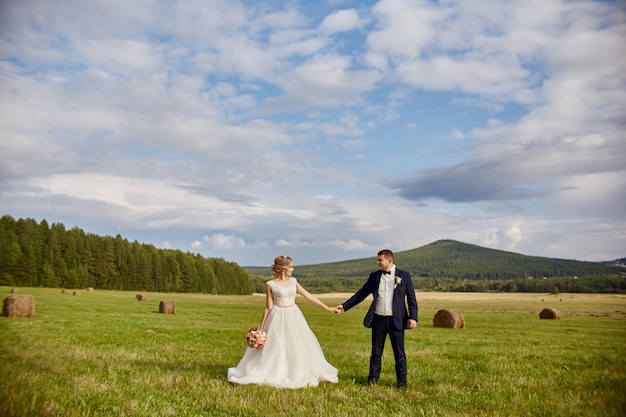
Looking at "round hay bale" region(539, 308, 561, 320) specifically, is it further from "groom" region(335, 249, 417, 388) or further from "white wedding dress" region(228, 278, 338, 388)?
"white wedding dress" region(228, 278, 338, 388)

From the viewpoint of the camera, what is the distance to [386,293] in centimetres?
1095

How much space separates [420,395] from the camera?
30.9 ft

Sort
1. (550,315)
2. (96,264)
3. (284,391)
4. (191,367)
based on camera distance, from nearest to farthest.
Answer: (284,391), (191,367), (550,315), (96,264)

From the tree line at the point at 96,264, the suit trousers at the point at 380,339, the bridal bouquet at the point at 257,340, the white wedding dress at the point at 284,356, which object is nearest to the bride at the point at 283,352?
the white wedding dress at the point at 284,356

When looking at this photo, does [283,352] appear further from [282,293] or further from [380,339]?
[380,339]

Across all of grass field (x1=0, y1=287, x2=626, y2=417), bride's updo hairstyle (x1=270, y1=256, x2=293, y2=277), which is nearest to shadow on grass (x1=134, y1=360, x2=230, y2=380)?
grass field (x1=0, y1=287, x2=626, y2=417)

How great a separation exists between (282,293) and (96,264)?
130138 mm

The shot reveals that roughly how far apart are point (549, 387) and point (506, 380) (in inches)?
40.8

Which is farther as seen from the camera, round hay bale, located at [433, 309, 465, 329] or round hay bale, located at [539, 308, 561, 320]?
round hay bale, located at [539, 308, 561, 320]

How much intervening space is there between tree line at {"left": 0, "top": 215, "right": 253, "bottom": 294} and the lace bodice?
109296 mm

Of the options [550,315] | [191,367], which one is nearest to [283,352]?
[191,367]

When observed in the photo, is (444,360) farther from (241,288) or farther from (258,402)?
(241,288)

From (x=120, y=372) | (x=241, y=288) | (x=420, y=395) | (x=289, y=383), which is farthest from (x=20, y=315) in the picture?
(x=241, y=288)

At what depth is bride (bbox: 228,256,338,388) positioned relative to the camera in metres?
10.4
